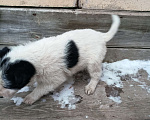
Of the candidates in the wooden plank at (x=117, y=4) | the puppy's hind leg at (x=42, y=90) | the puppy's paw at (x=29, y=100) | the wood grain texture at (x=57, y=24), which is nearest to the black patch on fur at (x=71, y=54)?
the puppy's hind leg at (x=42, y=90)

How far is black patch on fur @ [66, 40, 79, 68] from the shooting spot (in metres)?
2.16

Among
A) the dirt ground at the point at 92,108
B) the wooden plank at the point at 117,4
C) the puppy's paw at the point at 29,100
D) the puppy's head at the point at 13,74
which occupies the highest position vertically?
the wooden plank at the point at 117,4

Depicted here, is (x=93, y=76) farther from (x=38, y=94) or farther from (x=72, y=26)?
(x=72, y=26)

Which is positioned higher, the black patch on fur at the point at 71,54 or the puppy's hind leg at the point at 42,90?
the black patch on fur at the point at 71,54

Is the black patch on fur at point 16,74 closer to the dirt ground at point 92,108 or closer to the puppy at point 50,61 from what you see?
the puppy at point 50,61

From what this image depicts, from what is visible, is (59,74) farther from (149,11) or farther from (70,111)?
(149,11)

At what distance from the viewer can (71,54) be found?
2172 mm

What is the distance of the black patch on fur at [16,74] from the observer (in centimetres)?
169

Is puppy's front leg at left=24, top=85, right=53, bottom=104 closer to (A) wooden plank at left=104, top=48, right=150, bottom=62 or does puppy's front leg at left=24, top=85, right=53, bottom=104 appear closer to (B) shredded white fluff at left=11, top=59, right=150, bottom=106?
(B) shredded white fluff at left=11, top=59, right=150, bottom=106

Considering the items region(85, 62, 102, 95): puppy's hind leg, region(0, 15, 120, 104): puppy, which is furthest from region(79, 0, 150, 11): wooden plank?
region(85, 62, 102, 95): puppy's hind leg

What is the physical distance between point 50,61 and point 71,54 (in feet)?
1.03

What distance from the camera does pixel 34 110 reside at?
7.12ft

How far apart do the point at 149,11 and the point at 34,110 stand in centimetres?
269

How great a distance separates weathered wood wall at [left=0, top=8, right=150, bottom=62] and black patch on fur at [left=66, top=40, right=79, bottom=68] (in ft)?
3.08
